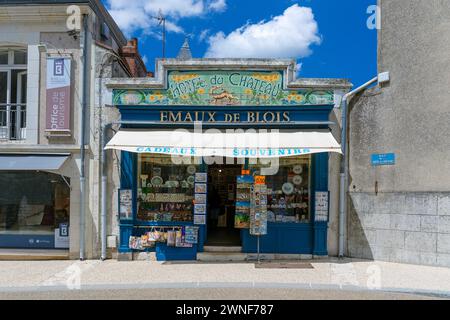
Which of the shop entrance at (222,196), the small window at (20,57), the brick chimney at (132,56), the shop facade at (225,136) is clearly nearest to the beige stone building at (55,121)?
the small window at (20,57)

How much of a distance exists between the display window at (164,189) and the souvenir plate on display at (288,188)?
7.38 ft

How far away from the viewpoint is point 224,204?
11.3 m

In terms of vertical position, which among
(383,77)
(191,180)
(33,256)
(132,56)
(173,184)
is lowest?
(33,256)

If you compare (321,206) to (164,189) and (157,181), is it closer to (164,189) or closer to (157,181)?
(164,189)

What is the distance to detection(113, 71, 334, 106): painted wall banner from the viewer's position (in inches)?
336

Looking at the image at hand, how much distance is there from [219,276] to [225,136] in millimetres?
3153

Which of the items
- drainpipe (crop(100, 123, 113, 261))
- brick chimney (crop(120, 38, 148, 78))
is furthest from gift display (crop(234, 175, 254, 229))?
brick chimney (crop(120, 38, 148, 78))

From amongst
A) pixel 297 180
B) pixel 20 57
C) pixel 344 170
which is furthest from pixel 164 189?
pixel 20 57

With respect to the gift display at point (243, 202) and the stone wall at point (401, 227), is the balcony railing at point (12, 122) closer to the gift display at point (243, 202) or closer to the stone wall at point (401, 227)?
the gift display at point (243, 202)

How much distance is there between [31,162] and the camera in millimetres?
8328

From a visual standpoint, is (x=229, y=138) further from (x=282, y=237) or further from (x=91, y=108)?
(x=91, y=108)
